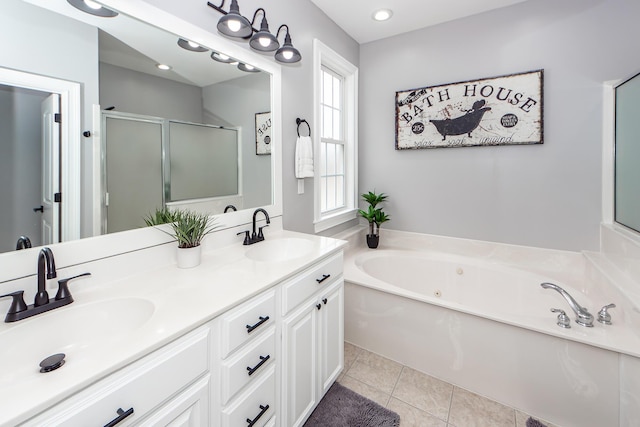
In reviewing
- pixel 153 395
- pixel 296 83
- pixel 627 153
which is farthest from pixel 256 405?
pixel 627 153

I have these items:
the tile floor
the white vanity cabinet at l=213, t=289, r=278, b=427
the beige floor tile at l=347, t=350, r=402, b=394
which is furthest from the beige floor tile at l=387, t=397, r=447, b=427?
the white vanity cabinet at l=213, t=289, r=278, b=427

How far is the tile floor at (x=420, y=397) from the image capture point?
1.55 meters

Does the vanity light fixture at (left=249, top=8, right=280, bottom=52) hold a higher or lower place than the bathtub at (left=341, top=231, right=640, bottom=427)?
higher

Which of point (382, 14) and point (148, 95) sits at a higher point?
point (382, 14)

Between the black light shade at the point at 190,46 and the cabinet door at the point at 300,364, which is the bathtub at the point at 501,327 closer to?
the cabinet door at the point at 300,364

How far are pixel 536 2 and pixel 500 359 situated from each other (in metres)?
2.56

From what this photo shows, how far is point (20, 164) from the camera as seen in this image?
911 millimetres

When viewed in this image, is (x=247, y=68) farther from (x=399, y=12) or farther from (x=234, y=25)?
(x=399, y=12)

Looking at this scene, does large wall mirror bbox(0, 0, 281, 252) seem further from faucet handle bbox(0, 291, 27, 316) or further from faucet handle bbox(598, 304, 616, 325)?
faucet handle bbox(598, 304, 616, 325)

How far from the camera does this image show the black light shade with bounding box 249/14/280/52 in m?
1.60

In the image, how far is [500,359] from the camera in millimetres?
1640

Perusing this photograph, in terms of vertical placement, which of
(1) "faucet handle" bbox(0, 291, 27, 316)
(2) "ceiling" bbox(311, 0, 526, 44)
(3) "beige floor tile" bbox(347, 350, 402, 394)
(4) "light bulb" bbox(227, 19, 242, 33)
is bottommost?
(3) "beige floor tile" bbox(347, 350, 402, 394)

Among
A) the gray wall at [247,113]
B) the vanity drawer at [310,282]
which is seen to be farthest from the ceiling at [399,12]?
the vanity drawer at [310,282]

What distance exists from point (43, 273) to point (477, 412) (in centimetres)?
211
